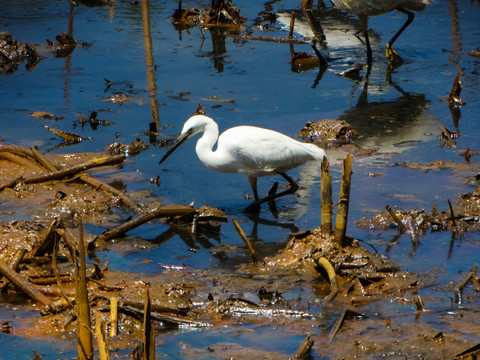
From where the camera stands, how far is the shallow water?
5.64 m

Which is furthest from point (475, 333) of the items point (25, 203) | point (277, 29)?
point (277, 29)

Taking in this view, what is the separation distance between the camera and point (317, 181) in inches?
270

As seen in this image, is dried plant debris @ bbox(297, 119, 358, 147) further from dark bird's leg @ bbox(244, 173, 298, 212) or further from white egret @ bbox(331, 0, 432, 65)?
white egret @ bbox(331, 0, 432, 65)

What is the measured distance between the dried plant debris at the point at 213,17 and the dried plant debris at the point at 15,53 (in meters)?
3.15

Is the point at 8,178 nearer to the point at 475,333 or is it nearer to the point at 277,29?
the point at 475,333

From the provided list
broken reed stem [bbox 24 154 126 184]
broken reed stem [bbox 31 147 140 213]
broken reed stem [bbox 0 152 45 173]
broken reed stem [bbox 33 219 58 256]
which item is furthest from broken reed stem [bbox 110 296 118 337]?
broken reed stem [bbox 0 152 45 173]

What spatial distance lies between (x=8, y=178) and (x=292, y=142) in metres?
2.67

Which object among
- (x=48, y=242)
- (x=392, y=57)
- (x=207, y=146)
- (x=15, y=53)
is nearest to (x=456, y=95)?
(x=392, y=57)

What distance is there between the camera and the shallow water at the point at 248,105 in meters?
5.64

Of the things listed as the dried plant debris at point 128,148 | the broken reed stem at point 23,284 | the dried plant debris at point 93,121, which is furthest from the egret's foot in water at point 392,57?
the broken reed stem at point 23,284

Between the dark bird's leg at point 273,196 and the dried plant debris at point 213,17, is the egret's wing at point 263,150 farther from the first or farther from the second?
the dried plant debris at point 213,17

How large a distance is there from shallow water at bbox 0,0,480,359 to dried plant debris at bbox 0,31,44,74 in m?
0.27

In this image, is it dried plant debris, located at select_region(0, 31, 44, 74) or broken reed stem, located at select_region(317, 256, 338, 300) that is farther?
dried plant debris, located at select_region(0, 31, 44, 74)

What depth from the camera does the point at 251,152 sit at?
6.02 metres
